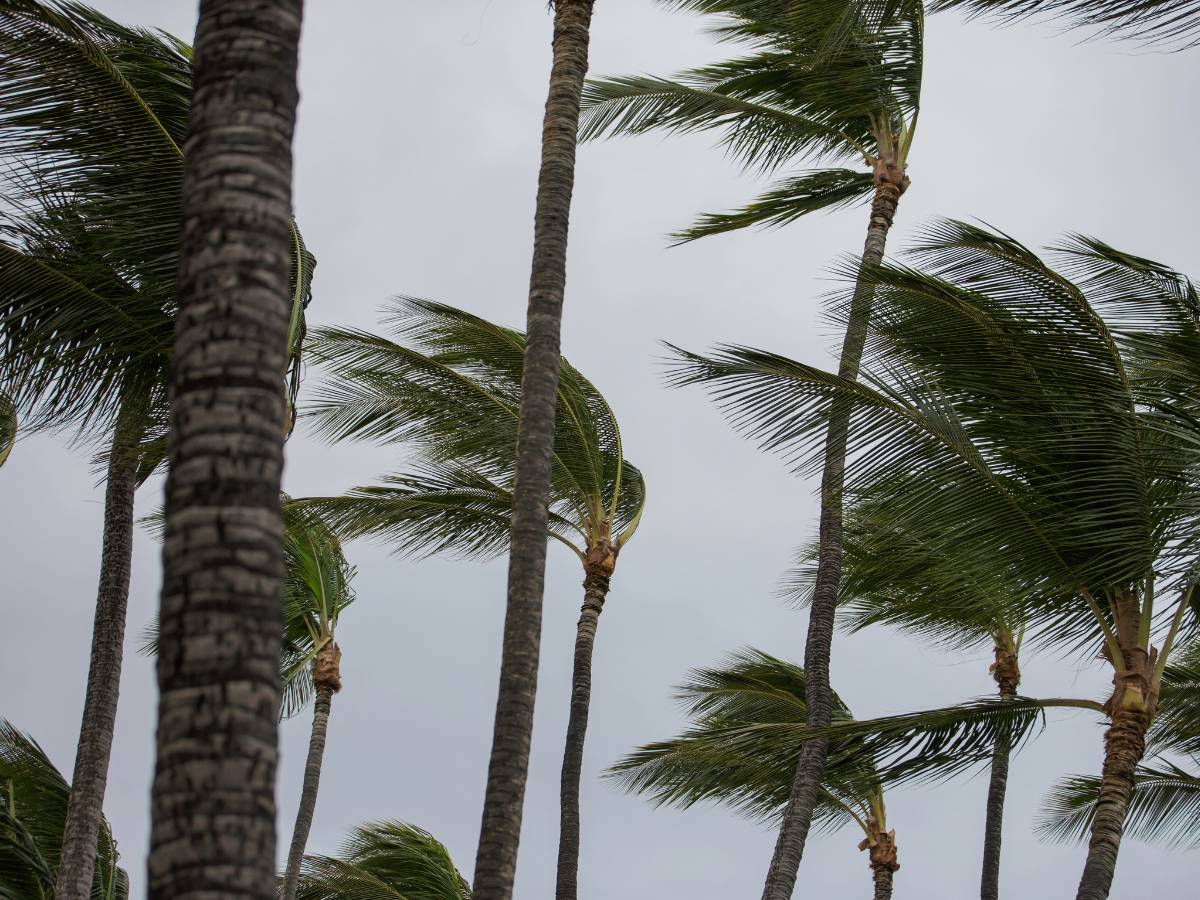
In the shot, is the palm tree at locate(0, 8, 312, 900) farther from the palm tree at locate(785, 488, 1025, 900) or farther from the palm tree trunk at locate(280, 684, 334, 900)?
the palm tree trunk at locate(280, 684, 334, 900)

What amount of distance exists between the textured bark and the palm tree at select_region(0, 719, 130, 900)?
314 centimetres

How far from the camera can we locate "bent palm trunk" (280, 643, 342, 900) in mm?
18797

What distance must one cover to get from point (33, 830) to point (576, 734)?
598 centimetres

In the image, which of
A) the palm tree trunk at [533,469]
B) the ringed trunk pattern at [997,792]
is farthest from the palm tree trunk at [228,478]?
the ringed trunk pattern at [997,792]

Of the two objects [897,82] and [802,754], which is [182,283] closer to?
[802,754]

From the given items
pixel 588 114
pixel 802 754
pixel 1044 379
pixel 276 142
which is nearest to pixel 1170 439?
pixel 1044 379

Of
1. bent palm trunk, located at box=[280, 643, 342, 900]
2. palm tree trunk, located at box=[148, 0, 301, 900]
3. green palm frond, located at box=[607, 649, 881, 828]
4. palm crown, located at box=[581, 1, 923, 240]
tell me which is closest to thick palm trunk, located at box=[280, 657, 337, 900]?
bent palm trunk, located at box=[280, 643, 342, 900]

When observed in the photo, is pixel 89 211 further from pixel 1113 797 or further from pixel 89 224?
pixel 1113 797

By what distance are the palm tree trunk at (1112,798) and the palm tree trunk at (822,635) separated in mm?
2127

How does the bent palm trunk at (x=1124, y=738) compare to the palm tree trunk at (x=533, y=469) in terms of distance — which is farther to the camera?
the bent palm trunk at (x=1124, y=738)

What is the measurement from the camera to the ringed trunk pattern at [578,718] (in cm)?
1451

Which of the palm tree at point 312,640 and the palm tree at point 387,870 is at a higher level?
the palm tree at point 312,640

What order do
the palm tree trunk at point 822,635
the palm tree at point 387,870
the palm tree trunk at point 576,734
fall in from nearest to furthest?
the palm tree trunk at point 822,635
the palm tree trunk at point 576,734
the palm tree at point 387,870

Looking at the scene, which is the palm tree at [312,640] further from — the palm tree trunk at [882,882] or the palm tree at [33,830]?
the palm tree trunk at [882,882]
